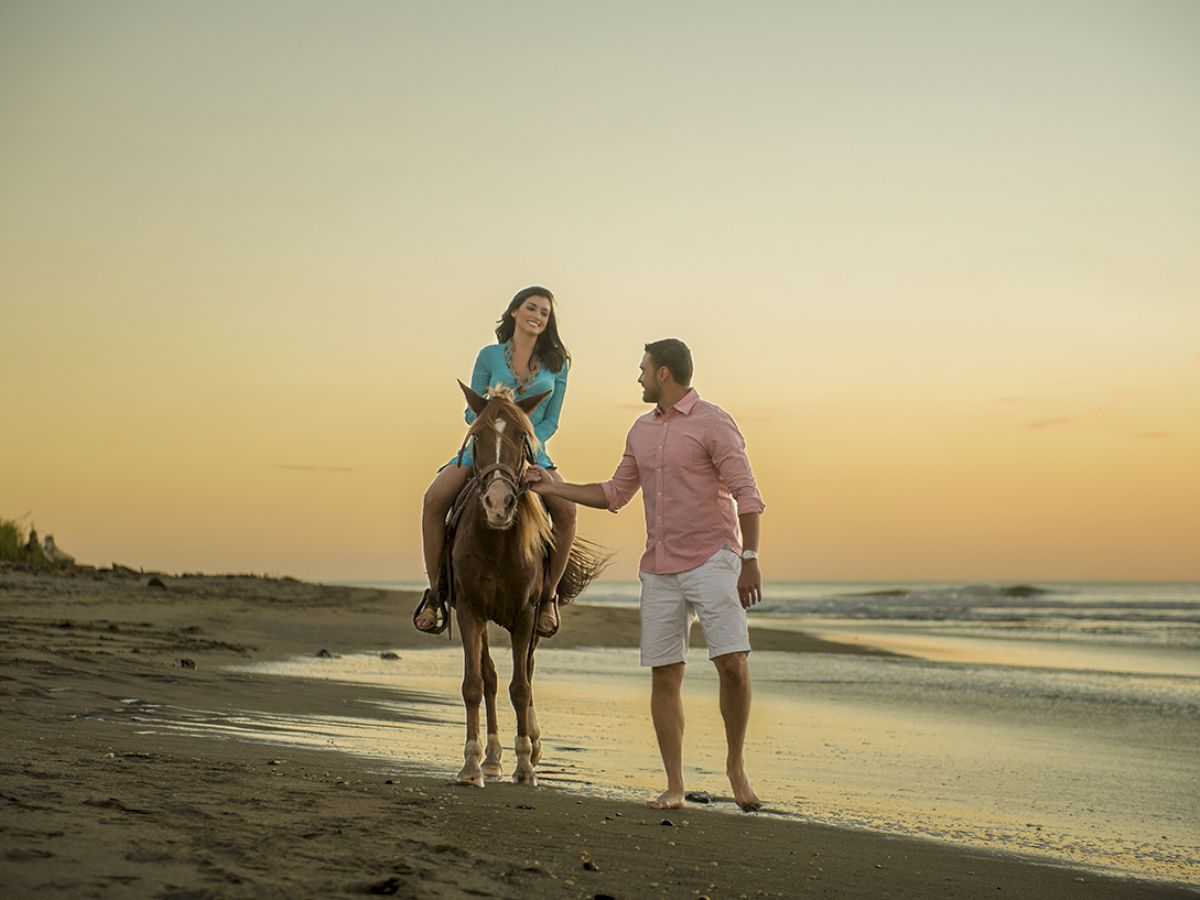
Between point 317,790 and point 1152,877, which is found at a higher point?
point 317,790

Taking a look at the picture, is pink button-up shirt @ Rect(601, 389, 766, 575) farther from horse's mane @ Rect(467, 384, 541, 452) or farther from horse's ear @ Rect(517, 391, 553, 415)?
horse's ear @ Rect(517, 391, 553, 415)

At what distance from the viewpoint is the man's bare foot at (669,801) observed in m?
5.55

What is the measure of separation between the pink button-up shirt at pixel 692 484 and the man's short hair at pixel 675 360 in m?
0.09

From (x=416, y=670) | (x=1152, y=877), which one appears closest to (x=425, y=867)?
(x=1152, y=877)

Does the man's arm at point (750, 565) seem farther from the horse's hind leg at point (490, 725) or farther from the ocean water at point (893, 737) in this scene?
the horse's hind leg at point (490, 725)

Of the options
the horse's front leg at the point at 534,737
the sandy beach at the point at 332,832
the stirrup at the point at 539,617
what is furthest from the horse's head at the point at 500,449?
the sandy beach at the point at 332,832

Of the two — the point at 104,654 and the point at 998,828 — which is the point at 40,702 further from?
the point at 998,828

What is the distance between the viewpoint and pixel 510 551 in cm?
659

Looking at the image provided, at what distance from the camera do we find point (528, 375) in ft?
24.1

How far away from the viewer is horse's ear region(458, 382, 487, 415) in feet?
21.4

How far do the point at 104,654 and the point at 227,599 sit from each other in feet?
32.6

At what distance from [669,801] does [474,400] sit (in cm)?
241

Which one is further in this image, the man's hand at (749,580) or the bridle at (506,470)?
the bridle at (506,470)

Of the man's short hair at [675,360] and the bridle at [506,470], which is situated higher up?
the man's short hair at [675,360]
